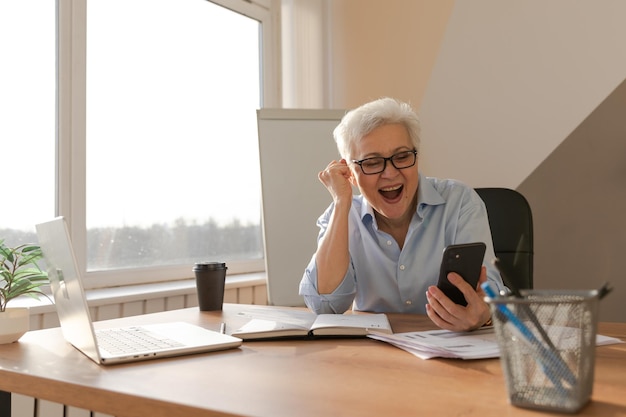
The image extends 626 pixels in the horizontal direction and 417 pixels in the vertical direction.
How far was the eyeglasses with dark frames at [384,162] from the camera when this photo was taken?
1.80m

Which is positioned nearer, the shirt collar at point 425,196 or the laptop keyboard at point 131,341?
the laptop keyboard at point 131,341

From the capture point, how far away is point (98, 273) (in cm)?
257

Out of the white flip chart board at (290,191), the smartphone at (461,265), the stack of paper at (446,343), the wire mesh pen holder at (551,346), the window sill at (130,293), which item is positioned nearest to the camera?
the wire mesh pen holder at (551,346)

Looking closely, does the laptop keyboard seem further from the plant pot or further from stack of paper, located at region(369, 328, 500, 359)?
stack of paper, located at region(369, 328, 500, 359)

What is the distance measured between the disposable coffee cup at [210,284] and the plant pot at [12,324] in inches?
20.5

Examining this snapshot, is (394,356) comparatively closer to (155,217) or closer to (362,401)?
(362,401)

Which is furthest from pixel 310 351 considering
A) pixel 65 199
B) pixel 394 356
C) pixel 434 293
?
pixel 65 199

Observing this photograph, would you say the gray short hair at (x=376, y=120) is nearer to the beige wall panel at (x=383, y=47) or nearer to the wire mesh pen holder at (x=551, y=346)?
the wire mesh pen holder at (x=551, y=346)

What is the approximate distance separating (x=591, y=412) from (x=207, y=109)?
2.73m

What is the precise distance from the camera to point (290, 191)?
3.03 m

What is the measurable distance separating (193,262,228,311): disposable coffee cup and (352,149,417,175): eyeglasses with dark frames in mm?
502

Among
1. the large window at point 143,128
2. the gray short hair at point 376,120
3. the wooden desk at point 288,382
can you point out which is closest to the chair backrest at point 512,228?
the gray short hair at point 376,120

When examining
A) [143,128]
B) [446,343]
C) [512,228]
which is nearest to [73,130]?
[143,128]

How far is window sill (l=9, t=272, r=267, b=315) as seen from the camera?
7.07 ft
